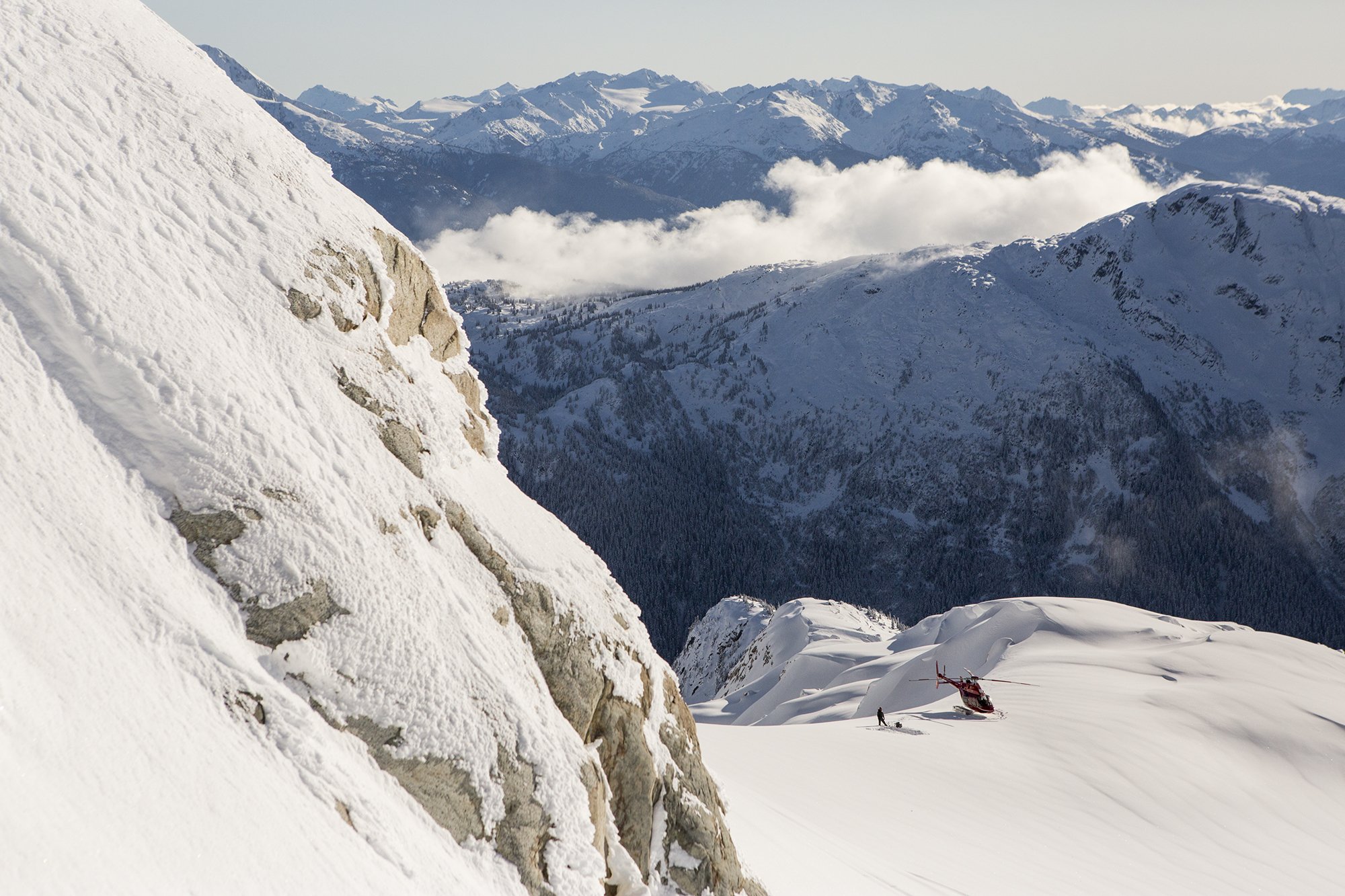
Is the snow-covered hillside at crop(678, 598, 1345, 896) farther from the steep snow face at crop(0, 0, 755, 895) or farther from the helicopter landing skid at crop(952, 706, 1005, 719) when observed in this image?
the steep snow face at crop(0, 0, 755, 895)

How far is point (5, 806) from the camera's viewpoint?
238 inches

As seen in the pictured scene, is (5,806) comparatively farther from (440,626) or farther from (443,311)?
(443,311)

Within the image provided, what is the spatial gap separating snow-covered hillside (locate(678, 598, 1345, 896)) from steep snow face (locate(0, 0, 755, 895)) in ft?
20.3

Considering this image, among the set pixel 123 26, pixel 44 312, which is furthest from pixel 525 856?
pixel 123 26

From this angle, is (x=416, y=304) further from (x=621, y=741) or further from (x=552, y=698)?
(x=621, y=741)

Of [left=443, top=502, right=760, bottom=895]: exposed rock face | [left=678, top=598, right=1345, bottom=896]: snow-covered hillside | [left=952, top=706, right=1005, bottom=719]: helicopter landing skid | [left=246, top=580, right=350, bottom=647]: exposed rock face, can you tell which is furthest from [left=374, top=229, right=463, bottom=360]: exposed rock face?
[left=952, top=706, right=1005, bottom=719]: helicopter landing skid

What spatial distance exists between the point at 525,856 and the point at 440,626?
9.58 feet

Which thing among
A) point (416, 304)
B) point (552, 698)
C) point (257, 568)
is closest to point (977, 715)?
point (552, 698)

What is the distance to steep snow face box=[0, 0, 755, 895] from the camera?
7531 millimetres

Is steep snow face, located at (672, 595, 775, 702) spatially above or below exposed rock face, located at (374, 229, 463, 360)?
below

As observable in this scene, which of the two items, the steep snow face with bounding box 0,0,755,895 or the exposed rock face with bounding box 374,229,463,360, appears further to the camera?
the exposed rock face with bounding box 374,229,463,360

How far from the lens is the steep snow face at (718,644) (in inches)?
3713

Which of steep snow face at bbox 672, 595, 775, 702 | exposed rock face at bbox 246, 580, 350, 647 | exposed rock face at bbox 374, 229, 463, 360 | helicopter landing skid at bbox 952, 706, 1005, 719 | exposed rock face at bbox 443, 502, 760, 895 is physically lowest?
steep snow face at bbox 672, 595, 775, 702

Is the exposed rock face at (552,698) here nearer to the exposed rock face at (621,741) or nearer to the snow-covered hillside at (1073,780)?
the exposed rock face at (621,741)
